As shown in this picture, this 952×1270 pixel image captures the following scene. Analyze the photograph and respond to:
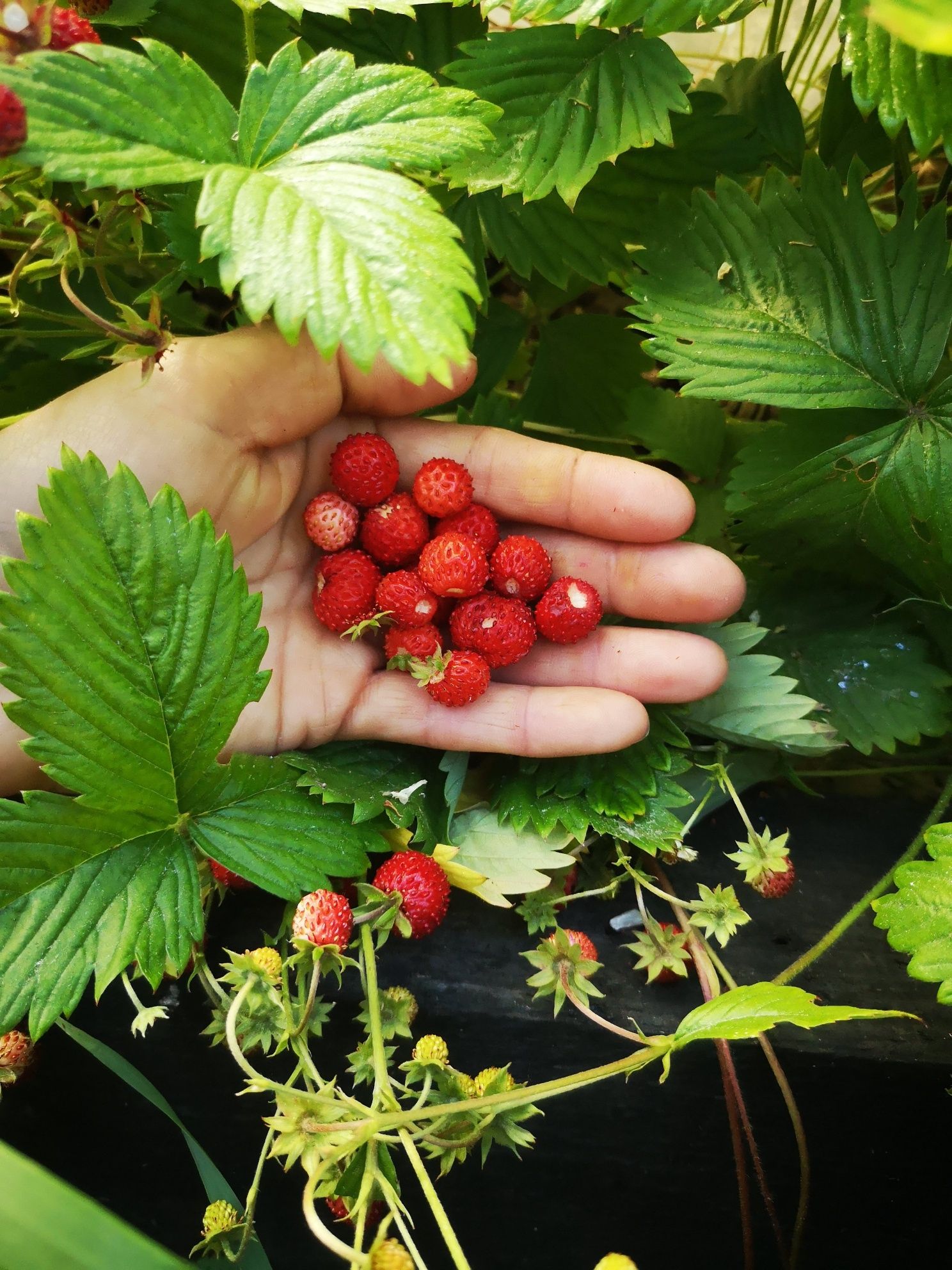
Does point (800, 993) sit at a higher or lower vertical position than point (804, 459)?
lower

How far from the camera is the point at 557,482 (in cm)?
100

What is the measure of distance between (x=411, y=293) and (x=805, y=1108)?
87 centimetres

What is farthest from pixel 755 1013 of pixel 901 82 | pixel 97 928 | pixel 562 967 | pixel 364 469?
pixel 901 82

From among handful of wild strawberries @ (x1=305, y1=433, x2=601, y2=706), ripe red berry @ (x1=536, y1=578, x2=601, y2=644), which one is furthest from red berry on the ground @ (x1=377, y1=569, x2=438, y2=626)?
ripe red berry @ (x1=536, y1=578, x2=601, y2=644)

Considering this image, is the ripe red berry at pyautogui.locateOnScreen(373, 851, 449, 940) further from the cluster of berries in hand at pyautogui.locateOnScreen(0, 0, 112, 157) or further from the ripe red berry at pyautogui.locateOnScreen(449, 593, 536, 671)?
the cluster of berries in hand at pyautogui.locateOnScreen(0, 0, 112, 157)

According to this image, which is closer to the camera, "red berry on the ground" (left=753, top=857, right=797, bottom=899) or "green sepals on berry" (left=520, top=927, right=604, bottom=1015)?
"green sepals on berry" (left=520, top=927, right=604, bottom=1015)

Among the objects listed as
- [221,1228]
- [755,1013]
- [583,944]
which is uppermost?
[755,1013]

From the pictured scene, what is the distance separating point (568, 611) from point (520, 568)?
69 millimetres

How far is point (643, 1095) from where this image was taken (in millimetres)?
927

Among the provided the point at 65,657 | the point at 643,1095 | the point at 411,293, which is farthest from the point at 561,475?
the point at 643,1095

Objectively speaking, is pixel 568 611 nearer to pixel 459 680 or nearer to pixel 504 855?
pixel 459 680

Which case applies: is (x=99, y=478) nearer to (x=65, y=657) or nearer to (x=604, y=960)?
(x=65, y=657)

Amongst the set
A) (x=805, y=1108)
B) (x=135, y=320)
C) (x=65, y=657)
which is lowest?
(x=805, y=1108)

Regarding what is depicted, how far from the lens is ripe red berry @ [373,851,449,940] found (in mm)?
841
